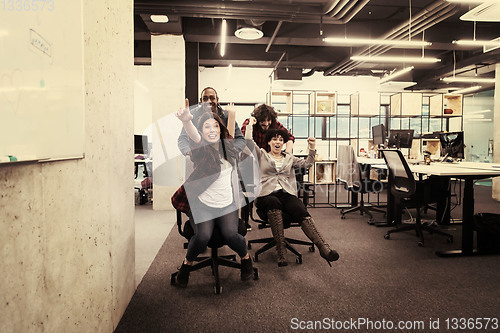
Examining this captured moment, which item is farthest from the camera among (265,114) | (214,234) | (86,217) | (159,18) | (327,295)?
(159,18)

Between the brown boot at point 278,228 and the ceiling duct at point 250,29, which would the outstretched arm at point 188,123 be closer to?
the brown boot at point 278,228

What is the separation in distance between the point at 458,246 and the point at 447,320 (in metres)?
1.69

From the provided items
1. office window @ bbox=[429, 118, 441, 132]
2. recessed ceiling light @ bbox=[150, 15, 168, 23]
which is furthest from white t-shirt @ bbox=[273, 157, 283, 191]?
office window @ bbox=[429, 118, 441, 132]

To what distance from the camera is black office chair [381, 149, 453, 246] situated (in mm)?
3197

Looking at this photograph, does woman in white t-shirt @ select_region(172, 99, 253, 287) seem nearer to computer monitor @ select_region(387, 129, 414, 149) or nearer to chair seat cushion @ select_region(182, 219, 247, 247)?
chair seat cushion @ select_region(182, 219, 247, 247)

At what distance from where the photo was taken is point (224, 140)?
2.34 metres

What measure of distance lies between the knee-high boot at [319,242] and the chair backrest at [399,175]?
1431 mm

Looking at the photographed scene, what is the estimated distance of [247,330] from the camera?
166 cm

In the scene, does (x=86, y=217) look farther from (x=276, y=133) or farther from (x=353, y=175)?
(x=353, y=175)

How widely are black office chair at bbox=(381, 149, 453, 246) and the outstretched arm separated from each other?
2252 mm

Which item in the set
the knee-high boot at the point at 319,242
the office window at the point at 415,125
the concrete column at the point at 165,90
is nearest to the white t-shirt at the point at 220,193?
the knee-high boot at the point at 319,242

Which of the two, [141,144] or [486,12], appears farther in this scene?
[141,144]

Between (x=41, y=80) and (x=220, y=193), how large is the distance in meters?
1.46

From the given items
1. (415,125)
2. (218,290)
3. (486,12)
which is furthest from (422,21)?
(415,125)
